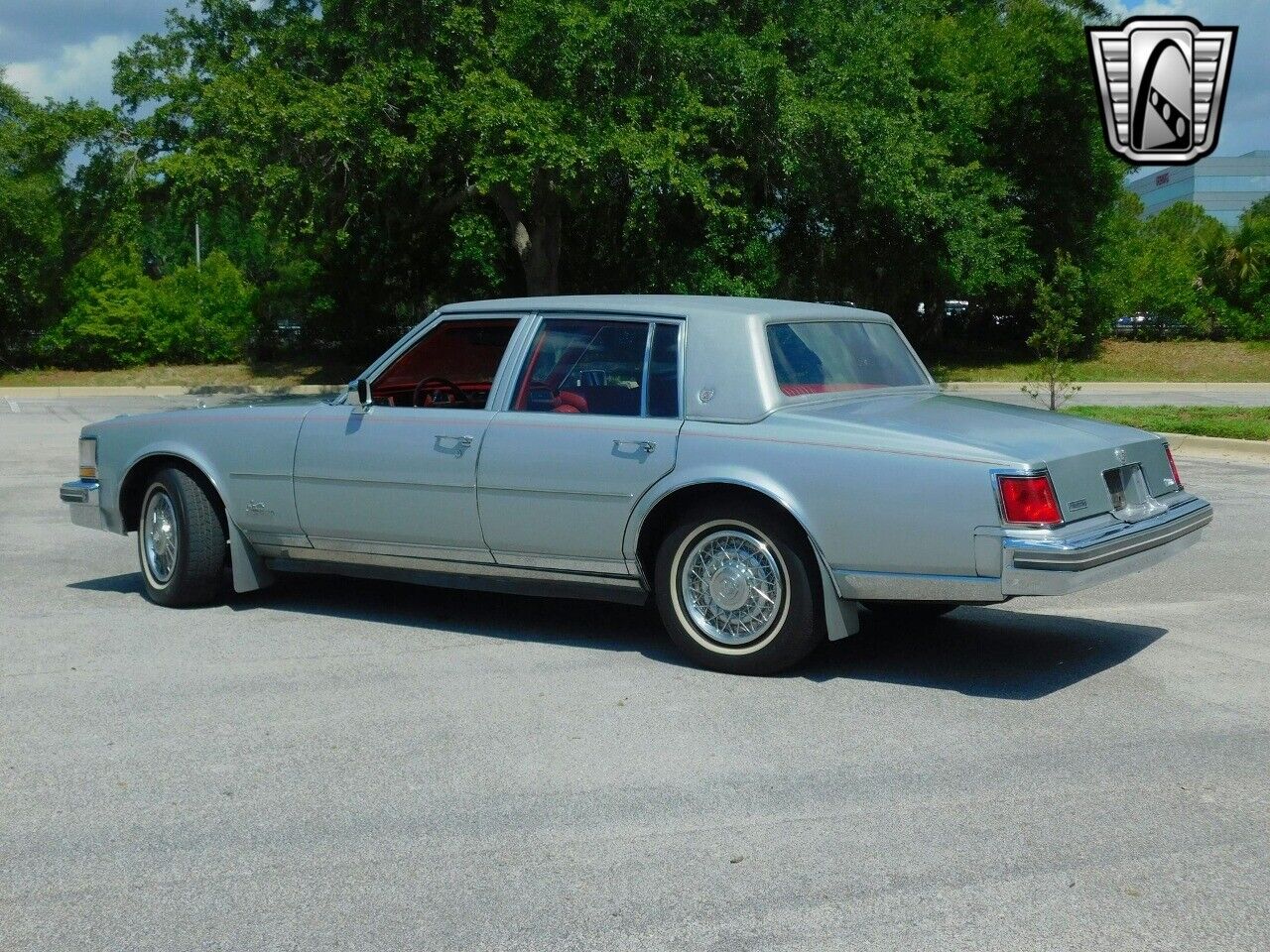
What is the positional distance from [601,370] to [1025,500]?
2.09m

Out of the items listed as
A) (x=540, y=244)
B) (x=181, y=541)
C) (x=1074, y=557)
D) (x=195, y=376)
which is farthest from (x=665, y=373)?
(x=195, y=376)

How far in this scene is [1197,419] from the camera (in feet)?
59.6

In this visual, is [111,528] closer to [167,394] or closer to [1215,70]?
[1215,70]

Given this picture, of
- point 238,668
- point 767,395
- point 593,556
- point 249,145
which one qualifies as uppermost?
point 249,145

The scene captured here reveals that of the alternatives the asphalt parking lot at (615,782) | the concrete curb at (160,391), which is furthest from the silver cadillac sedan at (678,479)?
the concrete curb at (160,391)

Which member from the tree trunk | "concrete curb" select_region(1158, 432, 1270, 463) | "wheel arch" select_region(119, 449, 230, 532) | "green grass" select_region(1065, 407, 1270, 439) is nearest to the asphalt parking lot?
"wheel arch" select_region(119, 449, 230, 532)

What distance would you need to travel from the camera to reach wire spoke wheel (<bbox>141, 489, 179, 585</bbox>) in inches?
306

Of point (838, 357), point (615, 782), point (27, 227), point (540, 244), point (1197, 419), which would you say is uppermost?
point (27, 227)

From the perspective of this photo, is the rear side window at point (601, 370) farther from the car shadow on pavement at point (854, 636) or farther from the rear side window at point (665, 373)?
the car shadow on pavement at point (854, 636)

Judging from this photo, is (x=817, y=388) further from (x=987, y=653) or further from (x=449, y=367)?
(x=449, y=367)

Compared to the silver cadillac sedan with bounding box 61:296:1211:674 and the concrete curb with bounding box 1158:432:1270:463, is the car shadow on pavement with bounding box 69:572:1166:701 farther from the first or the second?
the concrete curb with bounding box 1158:432:1270:463

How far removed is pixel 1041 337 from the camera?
20.0 metres

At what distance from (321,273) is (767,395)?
32208mm

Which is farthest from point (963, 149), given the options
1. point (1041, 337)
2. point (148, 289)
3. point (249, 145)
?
point (148, 289)
